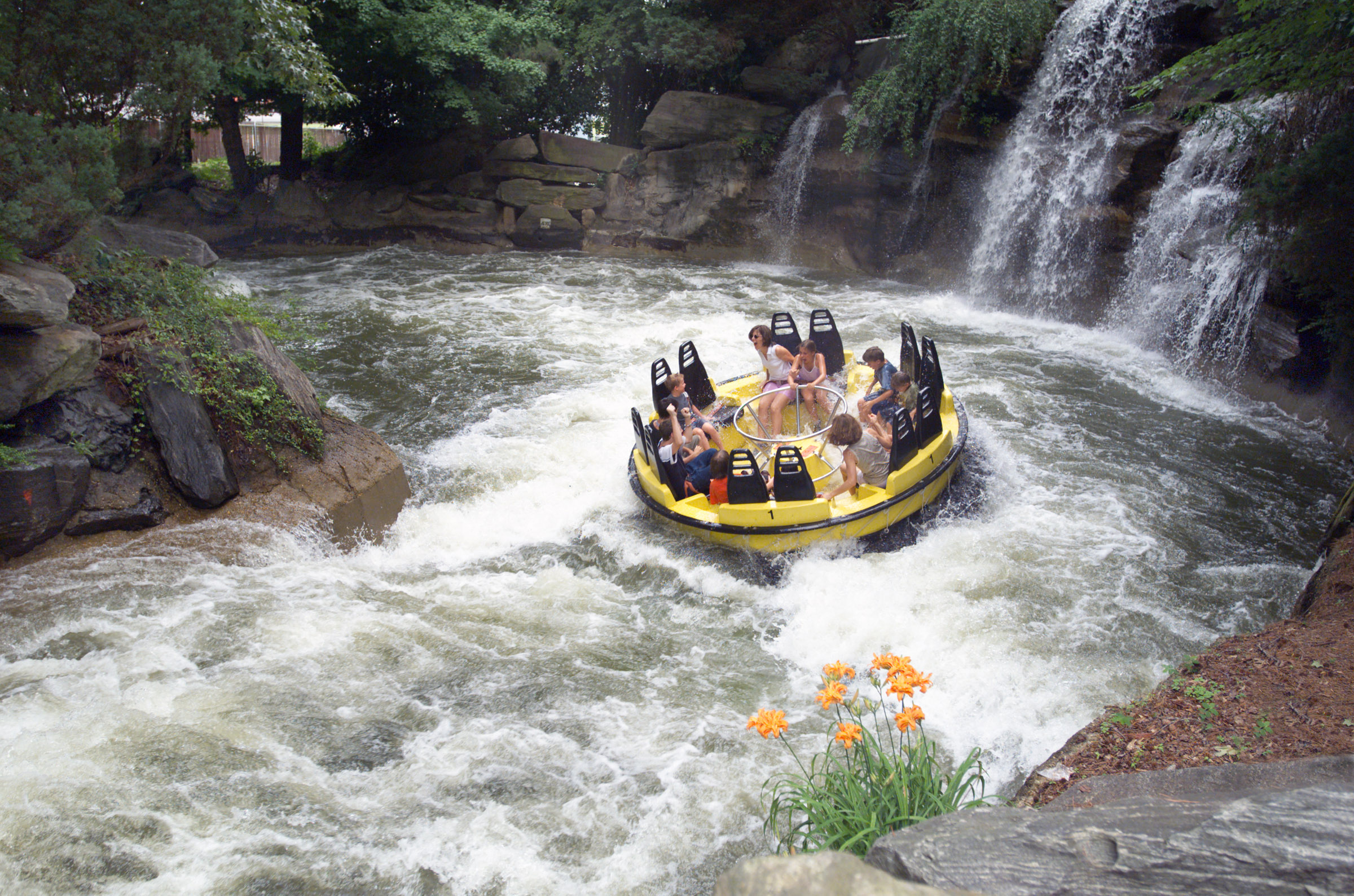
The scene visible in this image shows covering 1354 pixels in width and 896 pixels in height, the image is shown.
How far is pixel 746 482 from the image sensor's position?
548cm

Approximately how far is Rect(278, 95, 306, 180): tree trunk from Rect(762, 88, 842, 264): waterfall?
32.2 feet

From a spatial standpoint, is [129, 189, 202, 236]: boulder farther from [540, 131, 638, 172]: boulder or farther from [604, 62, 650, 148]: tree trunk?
[604, 62, 650, 148]: tree trunk

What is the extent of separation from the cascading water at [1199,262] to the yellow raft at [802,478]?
4.22m

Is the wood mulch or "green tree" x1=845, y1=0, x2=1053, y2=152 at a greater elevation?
"green tree" x1=845, y1=0, x2=1053, y2=152

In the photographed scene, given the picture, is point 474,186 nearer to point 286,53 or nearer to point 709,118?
point 709,118

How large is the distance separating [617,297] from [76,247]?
8.50 metres

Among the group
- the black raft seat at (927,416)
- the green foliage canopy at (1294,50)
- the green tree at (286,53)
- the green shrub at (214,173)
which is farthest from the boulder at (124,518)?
the green shrub at (214,173)

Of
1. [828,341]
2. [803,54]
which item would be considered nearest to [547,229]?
[803,54]

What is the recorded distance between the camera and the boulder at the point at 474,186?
17.7 meters

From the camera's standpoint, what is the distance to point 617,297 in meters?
13.5

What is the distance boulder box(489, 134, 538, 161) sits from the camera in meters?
17.6

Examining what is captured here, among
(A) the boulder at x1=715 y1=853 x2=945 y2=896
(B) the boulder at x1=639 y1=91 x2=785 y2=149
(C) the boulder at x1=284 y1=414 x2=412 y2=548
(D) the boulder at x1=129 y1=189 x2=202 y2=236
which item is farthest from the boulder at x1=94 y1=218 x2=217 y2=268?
(D) the boulder at x1=129 y1=189 x2=202 y2=236

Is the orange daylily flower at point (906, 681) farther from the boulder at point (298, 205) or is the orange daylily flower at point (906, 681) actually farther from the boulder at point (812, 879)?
the boulder at point (298, 205)

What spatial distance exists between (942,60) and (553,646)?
10888mm
